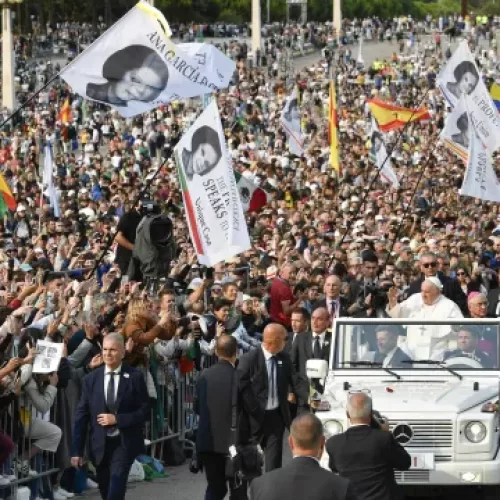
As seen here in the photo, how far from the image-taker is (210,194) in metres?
18.7

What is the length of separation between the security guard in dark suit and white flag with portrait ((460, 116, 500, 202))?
394 inches

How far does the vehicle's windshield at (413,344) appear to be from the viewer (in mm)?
14664

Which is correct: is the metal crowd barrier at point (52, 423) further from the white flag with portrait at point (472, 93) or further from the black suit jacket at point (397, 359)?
the white flag with portrait at point (472, 93)

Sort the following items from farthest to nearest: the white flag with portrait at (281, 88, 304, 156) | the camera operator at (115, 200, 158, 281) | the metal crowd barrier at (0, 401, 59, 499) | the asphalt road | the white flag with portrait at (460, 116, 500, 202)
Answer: the white flag with portrait at (281, 88, 304, 156) < the white flag with portrait at (460, 116, 500, 202) < the camera operator at (115, 200, 158, 281) < the asphalt road < the metal crowd barrier at (0, 401, 59, 499)

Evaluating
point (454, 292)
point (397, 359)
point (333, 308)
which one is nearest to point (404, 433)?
point (397, 359)

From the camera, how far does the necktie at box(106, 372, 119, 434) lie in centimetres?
1320

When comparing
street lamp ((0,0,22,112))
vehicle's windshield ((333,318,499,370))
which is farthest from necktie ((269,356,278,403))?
street lamp ((0,0,22,112))

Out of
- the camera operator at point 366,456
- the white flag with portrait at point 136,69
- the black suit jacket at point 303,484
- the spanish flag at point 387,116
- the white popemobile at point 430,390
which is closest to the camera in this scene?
the black suit jacket at point 303,484

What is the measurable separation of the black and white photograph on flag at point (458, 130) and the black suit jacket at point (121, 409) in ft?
47.2

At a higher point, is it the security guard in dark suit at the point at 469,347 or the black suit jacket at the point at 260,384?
the security guard in dark suit at the point at 469,347

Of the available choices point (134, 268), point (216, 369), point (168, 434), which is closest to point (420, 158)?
point (134, 268)

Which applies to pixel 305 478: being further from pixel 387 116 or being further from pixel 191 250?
pixel 387 116

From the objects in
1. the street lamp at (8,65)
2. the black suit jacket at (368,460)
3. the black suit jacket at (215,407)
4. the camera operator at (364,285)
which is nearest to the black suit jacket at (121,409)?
the black suit jacket at (215,407)

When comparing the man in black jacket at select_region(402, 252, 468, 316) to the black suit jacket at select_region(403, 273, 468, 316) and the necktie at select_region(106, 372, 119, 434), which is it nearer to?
the black suit jacket at select_region(403, 273, 468, 316)
